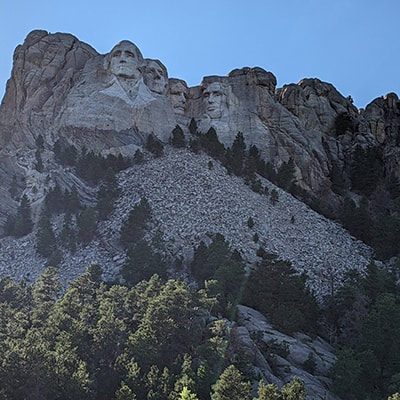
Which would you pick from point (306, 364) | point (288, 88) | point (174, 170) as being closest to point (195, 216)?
point (174, 170)

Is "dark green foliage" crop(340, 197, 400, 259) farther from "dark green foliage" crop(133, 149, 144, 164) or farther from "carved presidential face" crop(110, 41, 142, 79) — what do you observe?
"carved presidential face" crop(110, 41, 142, 79)

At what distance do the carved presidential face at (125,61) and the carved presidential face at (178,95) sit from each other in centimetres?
570

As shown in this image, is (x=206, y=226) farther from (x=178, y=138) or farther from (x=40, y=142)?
(x=40, y=142)

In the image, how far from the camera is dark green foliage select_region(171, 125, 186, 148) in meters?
68.3

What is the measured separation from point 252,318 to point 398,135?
170 ft

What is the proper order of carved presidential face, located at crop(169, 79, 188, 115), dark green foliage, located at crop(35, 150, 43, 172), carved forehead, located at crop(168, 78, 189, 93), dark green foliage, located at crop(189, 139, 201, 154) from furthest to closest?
carved forehead, located at crop(168, 78, 189, 93)
carved presidential face, located at crop(169, 79, 188, 115)
dark green foliage, located at crop(189, 139, 201, 154)
dark green foliage, located at crop(35, 150, 43, 172)

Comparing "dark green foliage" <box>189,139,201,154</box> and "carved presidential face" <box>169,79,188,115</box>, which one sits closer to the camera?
"dark green foliage" <box>189,139,201,154</box>

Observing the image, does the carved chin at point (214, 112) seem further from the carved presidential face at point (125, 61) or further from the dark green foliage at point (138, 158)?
the dark green foliage at point (138, 158)

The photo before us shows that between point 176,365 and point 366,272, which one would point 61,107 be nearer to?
point 366,272

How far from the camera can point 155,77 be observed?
7444 cm

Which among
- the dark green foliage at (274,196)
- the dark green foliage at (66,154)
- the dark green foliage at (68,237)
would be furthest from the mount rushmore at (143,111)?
the dark green foliage at (68,237)

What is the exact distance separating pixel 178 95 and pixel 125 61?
8.12 meters

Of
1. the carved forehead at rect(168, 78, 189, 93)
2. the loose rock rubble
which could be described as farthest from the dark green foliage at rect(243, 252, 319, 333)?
the carved forehead at rect(168, 78, 189, 93)

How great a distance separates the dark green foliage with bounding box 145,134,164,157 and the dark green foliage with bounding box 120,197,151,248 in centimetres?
1159
